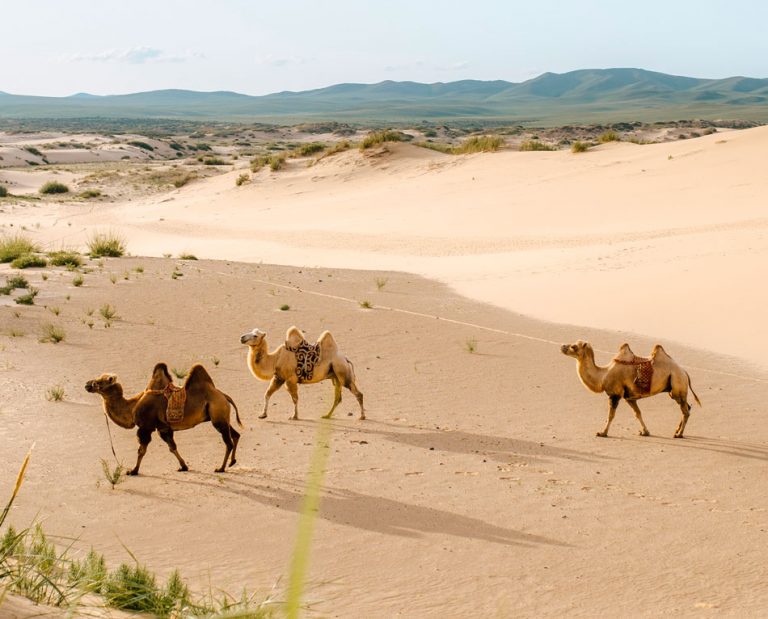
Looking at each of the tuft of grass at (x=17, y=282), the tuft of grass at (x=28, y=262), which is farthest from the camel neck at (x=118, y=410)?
the tuft of grass at (x=28, y=262)

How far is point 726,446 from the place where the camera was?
10523 millimetres

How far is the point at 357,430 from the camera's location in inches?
433

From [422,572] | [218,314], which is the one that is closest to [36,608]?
[422,572]

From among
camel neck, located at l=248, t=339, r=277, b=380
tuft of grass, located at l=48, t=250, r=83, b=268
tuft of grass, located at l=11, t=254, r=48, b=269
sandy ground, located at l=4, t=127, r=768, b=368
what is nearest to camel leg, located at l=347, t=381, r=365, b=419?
camel neck, located at l=248, t=339, r=277, b=380

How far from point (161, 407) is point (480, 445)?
3372 millimetres

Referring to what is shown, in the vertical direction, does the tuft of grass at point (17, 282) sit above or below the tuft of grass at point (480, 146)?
below

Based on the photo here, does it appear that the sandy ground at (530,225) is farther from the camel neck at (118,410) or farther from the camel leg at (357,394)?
the camel neck at (118,410)

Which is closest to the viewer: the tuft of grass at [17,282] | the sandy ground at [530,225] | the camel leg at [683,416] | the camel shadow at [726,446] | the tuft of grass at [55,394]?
the camel shadow at [726,446]

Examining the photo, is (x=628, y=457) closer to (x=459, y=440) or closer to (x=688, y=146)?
(x=459, y=440)

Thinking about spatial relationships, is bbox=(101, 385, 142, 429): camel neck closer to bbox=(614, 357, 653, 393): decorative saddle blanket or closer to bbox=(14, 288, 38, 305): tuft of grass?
bbox=(614, 357, 653, 393): decorative saddle blanket

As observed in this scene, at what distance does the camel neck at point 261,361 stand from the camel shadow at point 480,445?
3.27ft

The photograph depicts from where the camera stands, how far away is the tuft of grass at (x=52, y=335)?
47.7 feet

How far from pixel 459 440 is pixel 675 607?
429 cm

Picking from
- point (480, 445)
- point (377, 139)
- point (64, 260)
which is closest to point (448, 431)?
point (480, 445)
